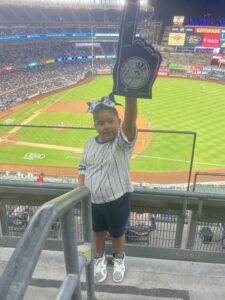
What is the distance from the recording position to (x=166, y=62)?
159ft

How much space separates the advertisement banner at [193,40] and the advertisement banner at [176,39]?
0.70 m

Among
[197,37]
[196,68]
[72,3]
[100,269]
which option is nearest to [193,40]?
[197,37]

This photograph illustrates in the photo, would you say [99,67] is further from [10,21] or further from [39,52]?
[10,21]

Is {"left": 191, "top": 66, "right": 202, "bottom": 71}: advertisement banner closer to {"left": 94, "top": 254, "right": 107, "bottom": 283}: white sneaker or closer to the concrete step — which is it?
the concrete step

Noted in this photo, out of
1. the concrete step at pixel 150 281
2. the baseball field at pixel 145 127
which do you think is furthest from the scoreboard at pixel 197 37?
the concrete step at pixel 150 281

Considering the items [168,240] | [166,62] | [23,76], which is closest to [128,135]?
[168,240]

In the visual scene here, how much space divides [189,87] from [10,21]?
2897 centimetres

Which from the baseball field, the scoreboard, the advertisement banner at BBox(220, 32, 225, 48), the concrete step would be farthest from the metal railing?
the advertisement banner at BBox(220, 32, 225, 48)

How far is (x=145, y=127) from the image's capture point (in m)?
23.4

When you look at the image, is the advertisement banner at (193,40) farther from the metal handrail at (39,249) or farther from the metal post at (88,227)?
the metal handrail at (39,249)

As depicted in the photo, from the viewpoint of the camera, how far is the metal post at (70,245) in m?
1.25

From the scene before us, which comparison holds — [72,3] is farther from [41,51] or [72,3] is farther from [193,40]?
[193,40]

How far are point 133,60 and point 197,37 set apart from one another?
47.9 m

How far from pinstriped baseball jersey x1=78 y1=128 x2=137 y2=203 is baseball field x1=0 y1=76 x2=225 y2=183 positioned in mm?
3624
